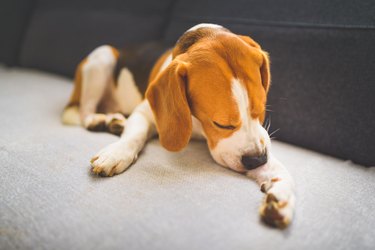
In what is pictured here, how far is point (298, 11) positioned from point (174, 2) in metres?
1.06

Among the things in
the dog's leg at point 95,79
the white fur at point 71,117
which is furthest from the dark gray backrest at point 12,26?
the white fur at point 71,117

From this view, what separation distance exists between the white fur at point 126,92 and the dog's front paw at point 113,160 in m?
0.75

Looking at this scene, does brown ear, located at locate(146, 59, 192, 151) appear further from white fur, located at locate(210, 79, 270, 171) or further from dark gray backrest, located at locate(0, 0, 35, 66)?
dark gray backrest, located at locate(0, 0, 35, 66)

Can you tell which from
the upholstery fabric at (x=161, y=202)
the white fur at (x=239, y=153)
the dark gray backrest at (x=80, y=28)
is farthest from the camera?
the dark gray backrest at (x=80, y=28)

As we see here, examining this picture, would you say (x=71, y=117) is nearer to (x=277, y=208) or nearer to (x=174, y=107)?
(x=174, y=107)

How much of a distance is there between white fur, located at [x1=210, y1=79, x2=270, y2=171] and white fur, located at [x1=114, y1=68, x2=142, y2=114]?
914mm

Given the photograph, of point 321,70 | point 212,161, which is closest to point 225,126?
Result: point 212,161

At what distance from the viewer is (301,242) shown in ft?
2.51

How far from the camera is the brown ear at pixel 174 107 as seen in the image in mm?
1143

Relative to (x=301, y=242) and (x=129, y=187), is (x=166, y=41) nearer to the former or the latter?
(x=129, y=187)

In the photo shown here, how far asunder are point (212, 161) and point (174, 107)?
29 cm

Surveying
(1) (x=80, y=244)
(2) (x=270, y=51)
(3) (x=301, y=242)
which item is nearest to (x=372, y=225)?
(3) (x=301, y=242)

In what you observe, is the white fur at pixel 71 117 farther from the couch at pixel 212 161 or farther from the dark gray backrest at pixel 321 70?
the dark gray backrest at pixel 321 70

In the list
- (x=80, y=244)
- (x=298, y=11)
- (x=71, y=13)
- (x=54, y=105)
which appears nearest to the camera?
(x=80, y=244)
